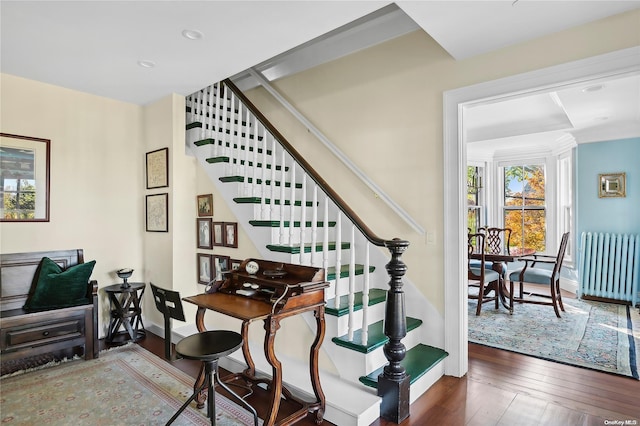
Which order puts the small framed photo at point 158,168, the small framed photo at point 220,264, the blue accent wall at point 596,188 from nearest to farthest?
the small framed photo at point 220,264
the small framed photo at point 158,168
the blue accent wall at point 596,188

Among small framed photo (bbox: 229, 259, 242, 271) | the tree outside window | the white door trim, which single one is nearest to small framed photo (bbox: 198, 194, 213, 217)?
small framed photo (bbox: 229, 259, 242, 271)

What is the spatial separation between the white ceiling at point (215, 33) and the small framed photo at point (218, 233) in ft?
4.81

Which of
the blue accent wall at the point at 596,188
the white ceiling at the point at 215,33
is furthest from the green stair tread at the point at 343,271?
the blue accent wall at the point at 596,188

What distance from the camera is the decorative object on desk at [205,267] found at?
12.7 ft

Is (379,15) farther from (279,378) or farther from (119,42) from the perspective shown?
(279,378)

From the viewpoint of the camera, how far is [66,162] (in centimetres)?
369

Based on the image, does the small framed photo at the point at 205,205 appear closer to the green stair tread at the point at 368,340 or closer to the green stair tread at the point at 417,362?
the green stair tread at the point at 368,340

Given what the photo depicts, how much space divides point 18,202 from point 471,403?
4.33 meters

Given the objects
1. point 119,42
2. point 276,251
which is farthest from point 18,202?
point 276,251

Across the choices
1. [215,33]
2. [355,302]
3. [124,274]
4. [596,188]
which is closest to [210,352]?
[355,302]

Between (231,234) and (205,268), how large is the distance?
66 centimetres

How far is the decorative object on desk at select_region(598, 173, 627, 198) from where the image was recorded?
5160 millimetres

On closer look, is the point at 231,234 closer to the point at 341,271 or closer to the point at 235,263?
the point at 235,263

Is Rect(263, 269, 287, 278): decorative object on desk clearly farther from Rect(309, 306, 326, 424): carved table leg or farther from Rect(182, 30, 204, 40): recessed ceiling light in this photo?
Rect(182, 30, 204, 40): recessed ceiling light
